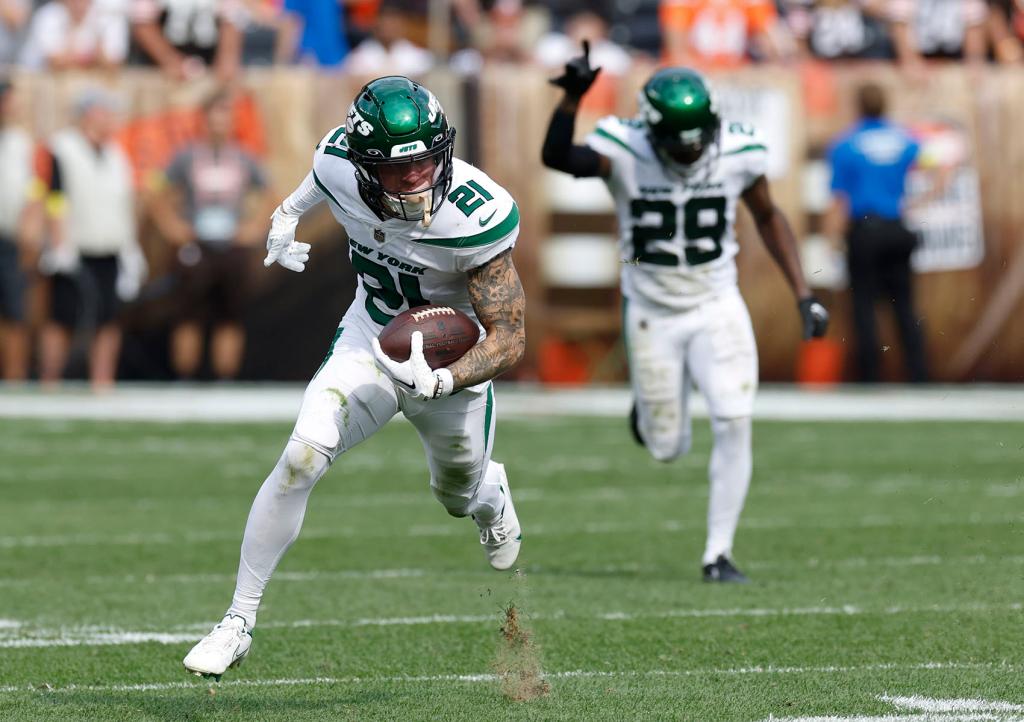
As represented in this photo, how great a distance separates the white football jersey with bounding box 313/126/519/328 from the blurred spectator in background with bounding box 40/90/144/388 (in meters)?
7.84

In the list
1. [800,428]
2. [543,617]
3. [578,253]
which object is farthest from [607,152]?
[578,253]

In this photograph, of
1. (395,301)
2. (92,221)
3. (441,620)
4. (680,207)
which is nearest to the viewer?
(395,301)

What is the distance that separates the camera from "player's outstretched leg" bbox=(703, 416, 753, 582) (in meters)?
6.27

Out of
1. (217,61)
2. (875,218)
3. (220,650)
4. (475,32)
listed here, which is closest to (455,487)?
(220,650)

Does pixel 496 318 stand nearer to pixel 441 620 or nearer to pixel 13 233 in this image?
pixel 441 620

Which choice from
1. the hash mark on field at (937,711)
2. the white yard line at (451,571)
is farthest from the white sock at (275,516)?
the white yard line at (451,571)

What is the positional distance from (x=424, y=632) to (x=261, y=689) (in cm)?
82

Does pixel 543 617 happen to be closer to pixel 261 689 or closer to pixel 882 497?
pixel 261 689

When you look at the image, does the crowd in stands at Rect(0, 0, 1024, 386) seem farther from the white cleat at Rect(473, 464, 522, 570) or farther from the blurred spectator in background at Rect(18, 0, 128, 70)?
the white cleat at Rect(473, 464, 522, 570)

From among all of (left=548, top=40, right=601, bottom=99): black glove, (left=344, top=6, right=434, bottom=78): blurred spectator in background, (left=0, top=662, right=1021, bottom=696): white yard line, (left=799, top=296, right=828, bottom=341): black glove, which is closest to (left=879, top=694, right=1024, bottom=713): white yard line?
(left=0, top=662, right=1021, bottom=696): white yard line

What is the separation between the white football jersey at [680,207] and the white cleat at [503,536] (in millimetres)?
1561

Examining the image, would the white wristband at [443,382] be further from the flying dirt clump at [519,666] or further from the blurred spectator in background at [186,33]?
the blurred spectator in background at [186,33]

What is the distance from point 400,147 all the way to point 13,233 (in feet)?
29.9

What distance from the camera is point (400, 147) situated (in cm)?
429
